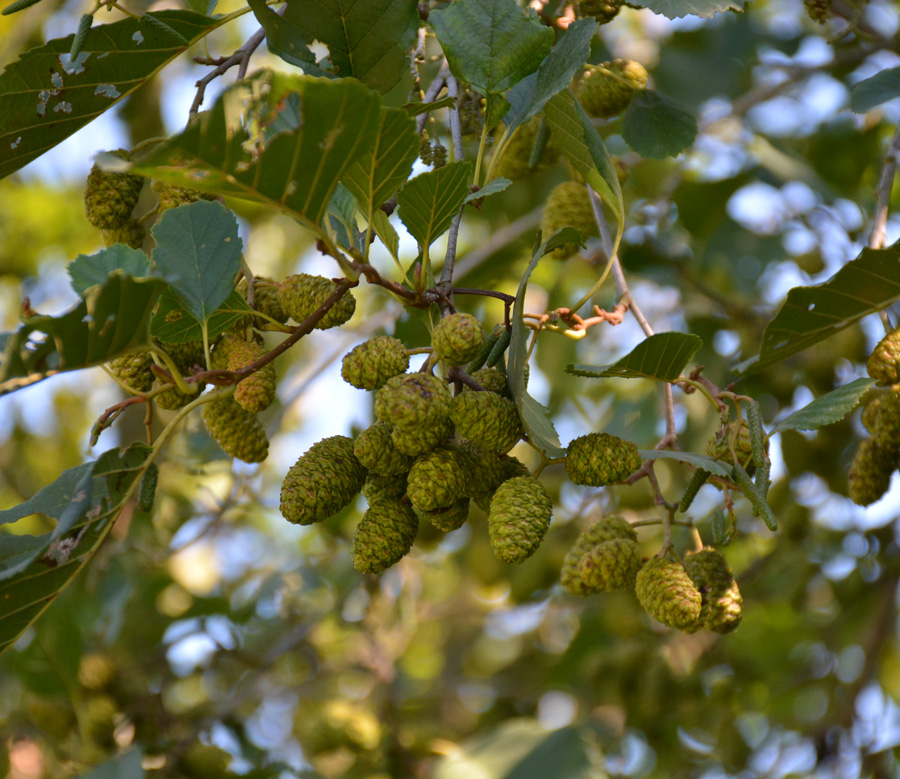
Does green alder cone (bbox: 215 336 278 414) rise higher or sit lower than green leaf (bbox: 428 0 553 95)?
lower

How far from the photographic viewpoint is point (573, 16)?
4.50 ft

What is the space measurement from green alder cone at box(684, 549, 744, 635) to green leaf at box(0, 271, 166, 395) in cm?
75

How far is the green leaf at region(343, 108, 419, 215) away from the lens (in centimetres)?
87

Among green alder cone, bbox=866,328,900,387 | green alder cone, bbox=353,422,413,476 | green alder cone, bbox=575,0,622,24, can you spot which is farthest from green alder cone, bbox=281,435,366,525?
green alder cone, bbox=575,0,622,24

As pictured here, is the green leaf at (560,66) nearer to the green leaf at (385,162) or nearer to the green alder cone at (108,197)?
the green leaf at (385,162)

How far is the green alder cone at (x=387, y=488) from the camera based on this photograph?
1.03 meters

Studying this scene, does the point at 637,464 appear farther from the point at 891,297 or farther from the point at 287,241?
the point at 287,241

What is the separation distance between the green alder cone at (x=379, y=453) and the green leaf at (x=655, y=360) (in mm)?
224

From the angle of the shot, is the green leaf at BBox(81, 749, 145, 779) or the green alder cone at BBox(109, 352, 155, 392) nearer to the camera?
the green alder cone at BBox(109, 352, 155, 392)

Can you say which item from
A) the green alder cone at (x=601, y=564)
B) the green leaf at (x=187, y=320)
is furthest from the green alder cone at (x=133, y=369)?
the green alder cone at (x=601, y=564)

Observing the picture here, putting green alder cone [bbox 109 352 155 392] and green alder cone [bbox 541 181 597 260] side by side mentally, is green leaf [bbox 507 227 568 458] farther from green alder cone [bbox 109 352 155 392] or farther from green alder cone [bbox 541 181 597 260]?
green alder cone [bbox 541 181 597 260]

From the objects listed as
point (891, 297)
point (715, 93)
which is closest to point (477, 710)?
point (715, 93)

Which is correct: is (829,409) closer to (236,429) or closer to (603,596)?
(236,429)

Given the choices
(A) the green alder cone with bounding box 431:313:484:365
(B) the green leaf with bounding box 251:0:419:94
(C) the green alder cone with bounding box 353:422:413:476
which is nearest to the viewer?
(A) the green alder cone with bounding box 431:313:484:365
